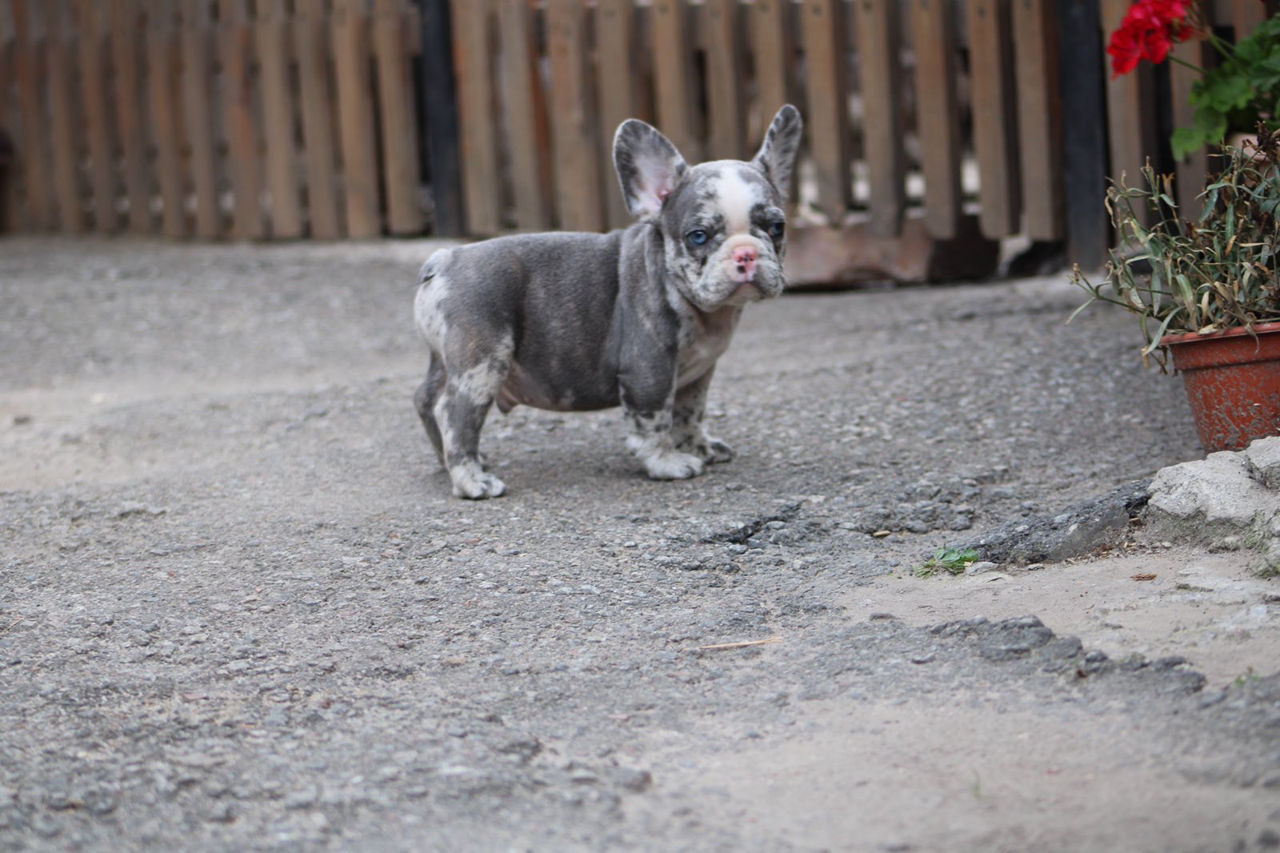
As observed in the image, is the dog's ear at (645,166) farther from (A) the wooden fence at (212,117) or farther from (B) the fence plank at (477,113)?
(A) the wooden fence at (212,117)

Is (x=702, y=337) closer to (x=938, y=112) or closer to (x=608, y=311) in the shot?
(x=608, y=311)

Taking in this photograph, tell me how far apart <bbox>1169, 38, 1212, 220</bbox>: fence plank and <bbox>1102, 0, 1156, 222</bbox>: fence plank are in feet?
0.48

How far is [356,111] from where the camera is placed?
30.5ft

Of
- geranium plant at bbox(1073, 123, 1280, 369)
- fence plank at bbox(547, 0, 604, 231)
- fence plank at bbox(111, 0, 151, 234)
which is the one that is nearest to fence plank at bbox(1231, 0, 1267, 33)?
geranium plant at bbox(1073, 123, 1280, 369)

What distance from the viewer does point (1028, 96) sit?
7.17m

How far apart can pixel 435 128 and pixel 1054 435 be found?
16.7 ft

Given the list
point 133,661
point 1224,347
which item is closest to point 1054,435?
point 1224,347

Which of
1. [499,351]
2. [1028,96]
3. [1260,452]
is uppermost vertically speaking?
[1028,96]

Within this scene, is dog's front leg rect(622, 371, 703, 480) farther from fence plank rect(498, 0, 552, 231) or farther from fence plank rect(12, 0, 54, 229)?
fence plank rect(12, 0, 54, 229)

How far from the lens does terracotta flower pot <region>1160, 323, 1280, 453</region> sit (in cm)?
411

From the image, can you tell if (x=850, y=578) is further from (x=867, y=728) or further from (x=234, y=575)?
(x=234, y=575)

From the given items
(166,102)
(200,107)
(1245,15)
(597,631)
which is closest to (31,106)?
(166,102)

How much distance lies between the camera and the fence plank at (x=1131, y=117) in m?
6.83

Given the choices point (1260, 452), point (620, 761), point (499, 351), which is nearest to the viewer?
point (620, 761)
